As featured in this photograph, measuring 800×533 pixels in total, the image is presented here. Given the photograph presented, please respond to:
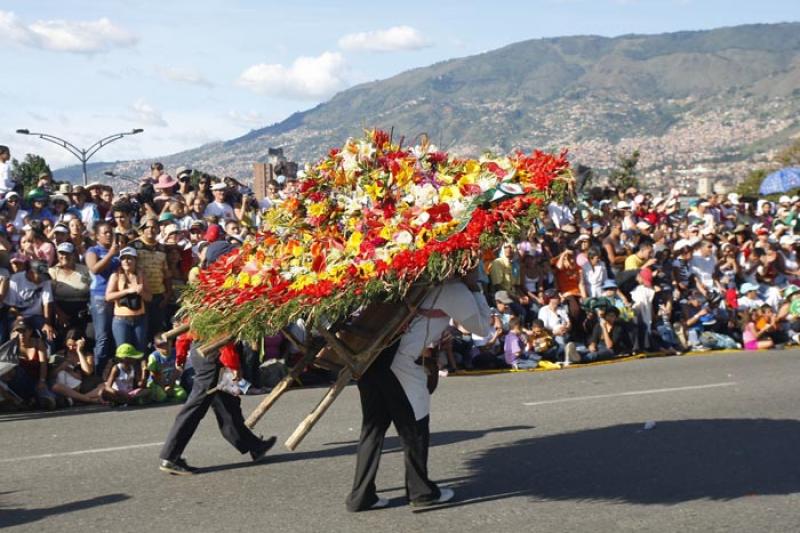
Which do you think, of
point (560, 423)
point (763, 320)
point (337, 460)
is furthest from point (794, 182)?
point (337, 460)

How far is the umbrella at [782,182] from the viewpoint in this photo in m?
31.5

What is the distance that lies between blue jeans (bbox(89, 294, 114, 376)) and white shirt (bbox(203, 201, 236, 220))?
148 inches

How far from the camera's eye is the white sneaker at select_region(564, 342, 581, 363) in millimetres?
15219

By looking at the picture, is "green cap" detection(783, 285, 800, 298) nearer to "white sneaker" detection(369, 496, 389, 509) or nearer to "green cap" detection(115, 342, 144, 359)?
"green cap" detection(115, 342, 144, 359)

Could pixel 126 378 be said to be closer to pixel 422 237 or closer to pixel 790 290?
pixel 422 237

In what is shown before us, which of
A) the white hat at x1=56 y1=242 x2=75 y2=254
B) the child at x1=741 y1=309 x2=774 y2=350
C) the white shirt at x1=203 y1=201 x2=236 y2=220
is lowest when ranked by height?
the child at x1=741 y1=309 x2=774 y2=350

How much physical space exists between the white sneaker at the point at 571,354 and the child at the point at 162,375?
19.0 ft

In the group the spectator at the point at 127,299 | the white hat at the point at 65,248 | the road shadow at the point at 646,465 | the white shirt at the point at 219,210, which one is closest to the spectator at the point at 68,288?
the white hat at the point at 65,248

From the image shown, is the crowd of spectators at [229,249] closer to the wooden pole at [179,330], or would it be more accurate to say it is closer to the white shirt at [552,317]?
the white shirt at [552,317]

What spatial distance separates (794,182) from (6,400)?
26271 mm

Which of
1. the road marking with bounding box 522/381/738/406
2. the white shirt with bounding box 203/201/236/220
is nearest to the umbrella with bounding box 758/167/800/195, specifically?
the white shirt with bounding box 203/201/236/220

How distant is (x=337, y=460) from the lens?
848cm

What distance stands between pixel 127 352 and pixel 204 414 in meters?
4.32

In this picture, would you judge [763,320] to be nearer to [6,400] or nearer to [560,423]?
[560,423]
